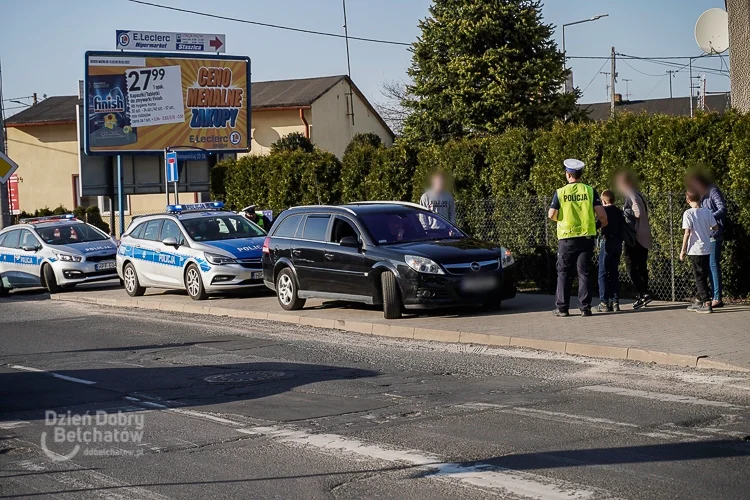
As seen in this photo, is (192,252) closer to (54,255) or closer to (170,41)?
(54,255)

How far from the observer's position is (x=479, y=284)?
14195 mm

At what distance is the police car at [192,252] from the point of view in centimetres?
1838

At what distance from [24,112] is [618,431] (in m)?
54.2

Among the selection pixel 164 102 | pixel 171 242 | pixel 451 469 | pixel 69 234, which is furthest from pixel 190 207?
pixel 451 469

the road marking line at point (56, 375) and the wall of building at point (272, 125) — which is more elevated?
the wall of building at point (272, 125)

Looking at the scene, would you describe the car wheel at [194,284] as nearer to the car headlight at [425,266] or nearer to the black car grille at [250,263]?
the black car grille at [250,263]

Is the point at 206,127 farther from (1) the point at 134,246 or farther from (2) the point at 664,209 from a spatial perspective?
(2) the point at 664,209

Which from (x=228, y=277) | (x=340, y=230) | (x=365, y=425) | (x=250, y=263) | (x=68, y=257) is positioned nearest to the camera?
(x=365, y=425)

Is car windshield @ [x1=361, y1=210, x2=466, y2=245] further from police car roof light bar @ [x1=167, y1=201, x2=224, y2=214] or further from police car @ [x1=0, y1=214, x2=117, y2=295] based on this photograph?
police car @ [x1=0, y1=214, x2=117, y2=295]

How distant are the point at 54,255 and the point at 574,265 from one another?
1302cm

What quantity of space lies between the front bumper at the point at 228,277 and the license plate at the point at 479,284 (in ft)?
18.3

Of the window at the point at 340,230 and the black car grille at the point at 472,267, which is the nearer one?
the black car grille at the point at 472,267

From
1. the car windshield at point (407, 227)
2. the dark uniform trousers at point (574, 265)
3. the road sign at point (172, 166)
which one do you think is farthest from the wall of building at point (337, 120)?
the dark uniform trousers at point (574, 265)

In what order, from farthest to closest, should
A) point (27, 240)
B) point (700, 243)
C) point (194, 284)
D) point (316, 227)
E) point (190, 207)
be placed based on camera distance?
point (27, 240) → point (190, 207) → point (194, 284) → point (316, 227) → point (700, 243)
